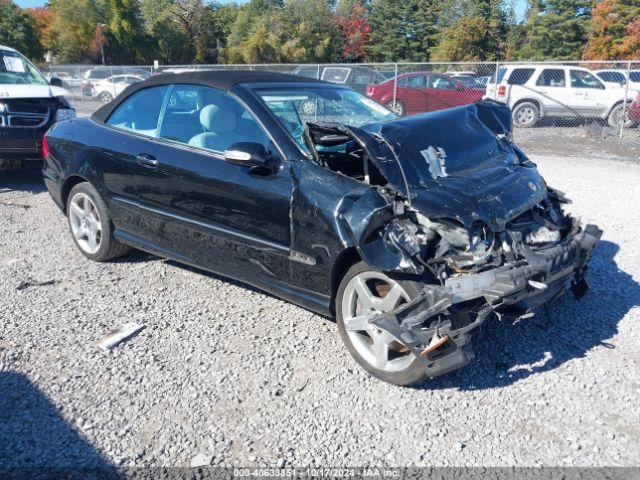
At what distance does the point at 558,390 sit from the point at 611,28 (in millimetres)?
46344

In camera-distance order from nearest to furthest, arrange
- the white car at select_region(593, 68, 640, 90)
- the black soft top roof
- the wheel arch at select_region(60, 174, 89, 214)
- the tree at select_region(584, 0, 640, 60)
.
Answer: the black soft top roof, the wheel arch at select_region(60, 174, 89, 214), the white car at select_region(593, 68, 640, 90), the tree at select_region(584, 0, 640, 60)

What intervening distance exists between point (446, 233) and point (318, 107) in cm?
183

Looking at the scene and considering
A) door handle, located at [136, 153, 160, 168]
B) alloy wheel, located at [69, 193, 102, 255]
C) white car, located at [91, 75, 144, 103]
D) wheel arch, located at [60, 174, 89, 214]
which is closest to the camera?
door handle, located at [136, 153, 160, 168]

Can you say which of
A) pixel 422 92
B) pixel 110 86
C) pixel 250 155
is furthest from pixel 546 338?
A: pixel 110 86

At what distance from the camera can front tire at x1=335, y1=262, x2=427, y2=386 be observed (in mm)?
3125

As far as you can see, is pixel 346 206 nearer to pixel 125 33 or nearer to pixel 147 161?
pixel 147 161

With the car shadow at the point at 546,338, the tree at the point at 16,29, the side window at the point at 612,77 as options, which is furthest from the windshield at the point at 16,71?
the tree at the point at 16,29

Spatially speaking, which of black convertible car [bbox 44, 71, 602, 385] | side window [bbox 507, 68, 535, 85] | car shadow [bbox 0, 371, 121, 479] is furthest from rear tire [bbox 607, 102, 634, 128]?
car shadow [bbox 0, 371, 121, 479]

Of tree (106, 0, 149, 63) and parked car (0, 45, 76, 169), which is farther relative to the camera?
tree (106, 0, 149, 63)

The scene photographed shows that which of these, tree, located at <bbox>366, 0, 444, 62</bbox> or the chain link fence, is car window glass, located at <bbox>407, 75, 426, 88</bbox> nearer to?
the chain link fence

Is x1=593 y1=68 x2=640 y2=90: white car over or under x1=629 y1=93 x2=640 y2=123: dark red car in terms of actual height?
over

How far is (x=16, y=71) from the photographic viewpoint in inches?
335

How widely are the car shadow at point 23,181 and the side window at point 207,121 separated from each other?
15.1 ft

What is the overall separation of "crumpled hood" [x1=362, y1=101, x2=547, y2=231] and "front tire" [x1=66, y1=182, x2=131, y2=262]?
2623mm
